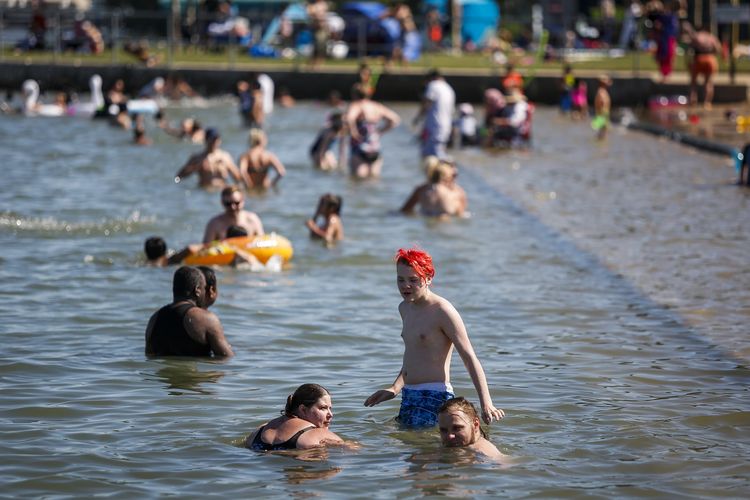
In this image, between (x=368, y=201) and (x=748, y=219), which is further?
(x=368, y=201)

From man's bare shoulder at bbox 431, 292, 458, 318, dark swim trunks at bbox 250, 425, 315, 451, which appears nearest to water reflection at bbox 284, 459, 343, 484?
dark swim trunks at bbox 250, 425, 315, 451

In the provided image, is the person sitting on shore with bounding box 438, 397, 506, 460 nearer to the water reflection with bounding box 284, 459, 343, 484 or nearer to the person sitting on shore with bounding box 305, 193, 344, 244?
the water reflection with bounding box 284, 459, 343, 484

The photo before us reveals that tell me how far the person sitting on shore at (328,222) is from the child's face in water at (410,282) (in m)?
7.60

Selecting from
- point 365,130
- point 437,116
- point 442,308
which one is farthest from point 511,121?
point 442,308

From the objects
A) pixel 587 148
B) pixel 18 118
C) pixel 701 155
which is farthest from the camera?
pixel 18 118

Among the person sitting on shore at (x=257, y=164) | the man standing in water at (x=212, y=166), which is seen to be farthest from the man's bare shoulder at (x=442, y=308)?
the person sitting on shore at (x=257, y=164)

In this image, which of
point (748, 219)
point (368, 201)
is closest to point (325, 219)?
point (368, 201)

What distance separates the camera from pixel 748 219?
55.8 feet

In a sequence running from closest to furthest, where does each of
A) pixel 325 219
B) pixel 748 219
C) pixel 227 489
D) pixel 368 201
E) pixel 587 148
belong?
pixel 227 489 < pixel 325 219 < pixel 748 219 < pixel 368 201 < pixel 587 148

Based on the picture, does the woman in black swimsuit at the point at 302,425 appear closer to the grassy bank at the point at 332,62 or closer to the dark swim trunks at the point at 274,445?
the dark swim trunks at the point at 274,445

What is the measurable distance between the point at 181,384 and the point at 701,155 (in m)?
16.1

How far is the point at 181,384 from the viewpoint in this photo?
31.7ft

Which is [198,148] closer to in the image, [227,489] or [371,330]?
[371,330]

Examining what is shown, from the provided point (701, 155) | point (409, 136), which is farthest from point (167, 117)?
point (701, 155)
